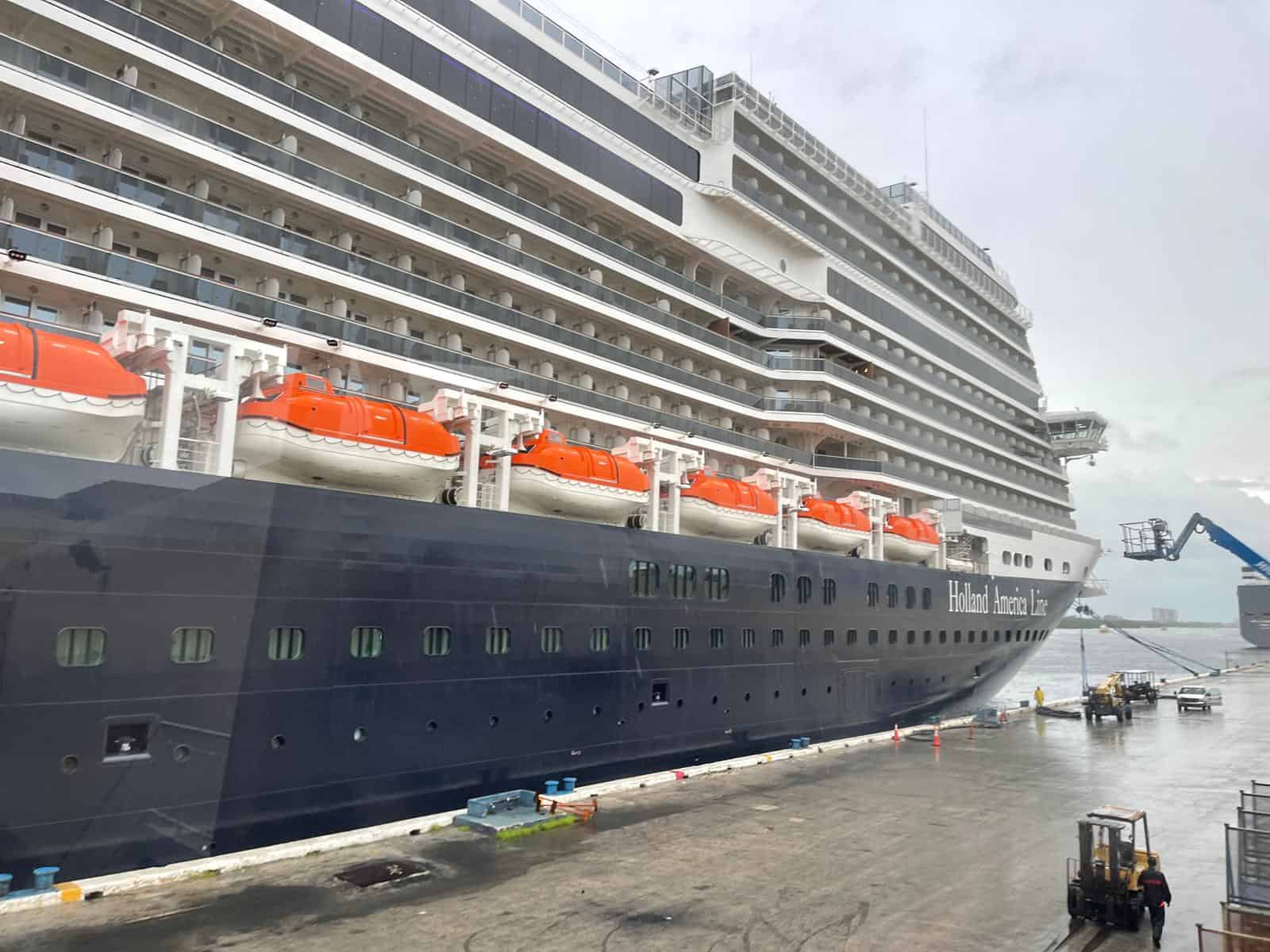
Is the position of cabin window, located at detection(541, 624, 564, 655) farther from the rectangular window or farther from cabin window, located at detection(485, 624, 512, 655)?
the rectangular window

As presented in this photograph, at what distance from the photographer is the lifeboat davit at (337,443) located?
10969mm

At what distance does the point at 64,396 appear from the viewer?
9.05m

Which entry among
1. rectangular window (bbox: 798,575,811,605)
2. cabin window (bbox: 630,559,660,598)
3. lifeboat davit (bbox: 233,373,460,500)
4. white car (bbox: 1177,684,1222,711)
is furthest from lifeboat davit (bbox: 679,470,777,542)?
white car (bbox: 1177,684,1222,711)

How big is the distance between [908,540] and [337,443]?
55.1 ft

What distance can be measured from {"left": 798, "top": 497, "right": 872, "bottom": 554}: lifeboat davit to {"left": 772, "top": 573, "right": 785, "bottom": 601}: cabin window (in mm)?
2291

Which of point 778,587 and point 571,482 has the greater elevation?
point 571,482

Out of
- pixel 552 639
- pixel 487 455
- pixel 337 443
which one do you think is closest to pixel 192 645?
pixel 337 443

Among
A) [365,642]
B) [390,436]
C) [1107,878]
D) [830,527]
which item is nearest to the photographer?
[1107,878]

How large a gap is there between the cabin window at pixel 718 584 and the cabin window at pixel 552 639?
3.76 metres

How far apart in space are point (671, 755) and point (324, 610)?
7321 mm

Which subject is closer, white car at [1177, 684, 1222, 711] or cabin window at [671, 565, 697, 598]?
cabin window at [671, 565, 697, 598]

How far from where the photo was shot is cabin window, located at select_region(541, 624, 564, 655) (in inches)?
518

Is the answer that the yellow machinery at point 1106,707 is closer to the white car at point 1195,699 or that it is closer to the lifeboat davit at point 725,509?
the white car at point 1195,699

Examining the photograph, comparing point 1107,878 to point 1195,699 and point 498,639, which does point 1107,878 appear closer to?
point 498,639
